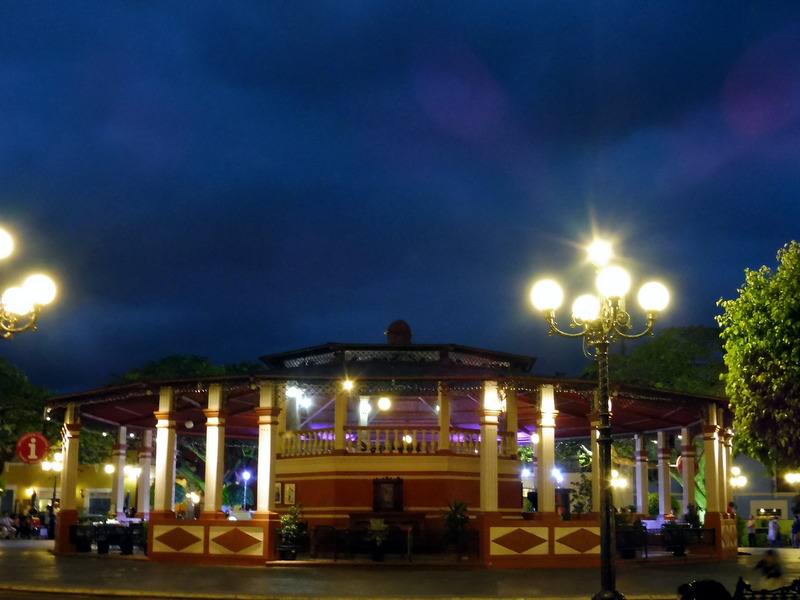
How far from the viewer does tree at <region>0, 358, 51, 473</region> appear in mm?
39469

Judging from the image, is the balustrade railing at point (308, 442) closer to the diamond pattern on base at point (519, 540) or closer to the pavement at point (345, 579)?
the pavement at point (345, 579)

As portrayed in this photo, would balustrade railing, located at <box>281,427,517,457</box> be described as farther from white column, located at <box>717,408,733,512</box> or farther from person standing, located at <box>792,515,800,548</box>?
person standing, located at <box>792,515,800,548</box>

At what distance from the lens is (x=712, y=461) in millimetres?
27234

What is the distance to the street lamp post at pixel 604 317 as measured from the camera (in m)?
13.5

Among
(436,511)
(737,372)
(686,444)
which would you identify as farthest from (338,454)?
(686,444)

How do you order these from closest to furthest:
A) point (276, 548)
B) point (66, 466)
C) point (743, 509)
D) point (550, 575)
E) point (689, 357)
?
1. point (550, 575)
2. point (276, 548)
3. point (66, 466)
4. point (689, 357)
5. point (743, 509)

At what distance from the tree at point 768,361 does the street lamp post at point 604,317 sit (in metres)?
9.97

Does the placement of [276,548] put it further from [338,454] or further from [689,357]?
[689,357]

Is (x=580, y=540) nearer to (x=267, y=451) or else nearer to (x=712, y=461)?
(x=712, y=461)

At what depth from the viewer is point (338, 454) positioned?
86.0 ft

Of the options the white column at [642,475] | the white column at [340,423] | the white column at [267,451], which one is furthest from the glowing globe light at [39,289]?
the white column at [642,475]

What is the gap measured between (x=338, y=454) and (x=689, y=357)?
26.2m

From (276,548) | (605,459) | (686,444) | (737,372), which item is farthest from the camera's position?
(686,444)

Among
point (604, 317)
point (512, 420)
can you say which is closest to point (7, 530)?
point (512, 420)
